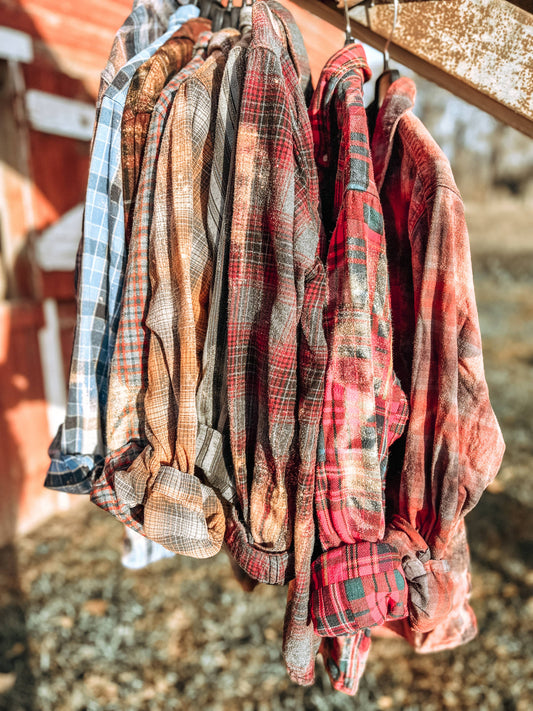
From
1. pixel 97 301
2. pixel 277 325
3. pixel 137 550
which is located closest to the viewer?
A: pixel 277 325

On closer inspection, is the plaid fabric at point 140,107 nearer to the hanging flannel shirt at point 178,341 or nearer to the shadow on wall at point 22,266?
the hanging flannel shirt at point 178,341

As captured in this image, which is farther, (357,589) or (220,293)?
(220,293)

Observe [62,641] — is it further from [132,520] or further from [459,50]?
[459,50]

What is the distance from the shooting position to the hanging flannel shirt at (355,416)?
0.87 m

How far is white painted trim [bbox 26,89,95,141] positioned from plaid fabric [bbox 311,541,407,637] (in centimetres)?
329

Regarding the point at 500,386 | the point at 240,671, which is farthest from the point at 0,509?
the point at 500,386

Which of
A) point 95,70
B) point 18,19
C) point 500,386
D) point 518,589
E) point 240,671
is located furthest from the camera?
point 500,386

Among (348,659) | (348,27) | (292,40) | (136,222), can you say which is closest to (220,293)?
(136,222)

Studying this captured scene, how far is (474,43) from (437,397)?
0.74 m

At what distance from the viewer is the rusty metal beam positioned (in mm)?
969

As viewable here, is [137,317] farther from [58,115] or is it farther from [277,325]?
[58,115]

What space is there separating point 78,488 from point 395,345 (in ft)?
2.58

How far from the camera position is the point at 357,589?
87 cm

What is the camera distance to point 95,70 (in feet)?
11.2
